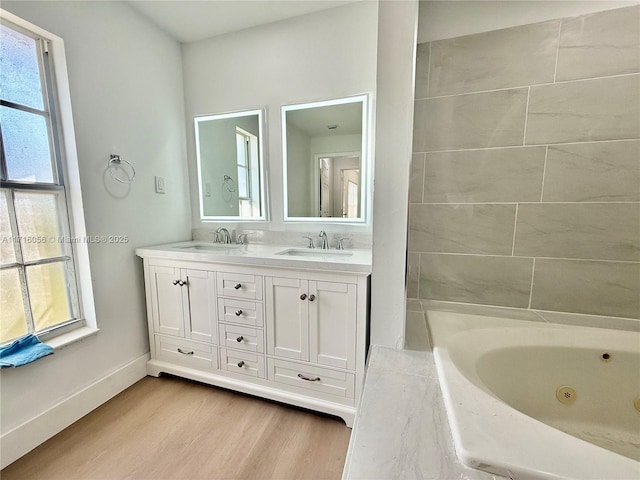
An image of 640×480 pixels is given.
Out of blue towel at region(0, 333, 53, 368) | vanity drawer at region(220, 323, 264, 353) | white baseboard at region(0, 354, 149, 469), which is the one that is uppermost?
blue towel at region(0, 333, 53, 368)

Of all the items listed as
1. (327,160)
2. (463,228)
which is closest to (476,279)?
(463,228)

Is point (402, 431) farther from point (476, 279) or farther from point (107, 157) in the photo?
point (107, 157)

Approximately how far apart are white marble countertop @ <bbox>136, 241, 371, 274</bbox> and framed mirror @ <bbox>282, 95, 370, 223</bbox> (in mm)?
260

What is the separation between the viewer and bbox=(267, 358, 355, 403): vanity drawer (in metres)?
1.34

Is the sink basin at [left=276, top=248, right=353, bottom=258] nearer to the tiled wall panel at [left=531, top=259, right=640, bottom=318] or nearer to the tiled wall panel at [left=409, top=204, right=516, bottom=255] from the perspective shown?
the tiled wall panel at [left=409, top=204, right=516, bottom=255]

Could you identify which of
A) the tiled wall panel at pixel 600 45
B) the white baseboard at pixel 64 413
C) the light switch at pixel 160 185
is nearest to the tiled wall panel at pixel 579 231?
the tiled wall panel at pixel 600 45

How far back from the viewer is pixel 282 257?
1.38 metres

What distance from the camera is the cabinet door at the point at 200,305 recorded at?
5.08 feet

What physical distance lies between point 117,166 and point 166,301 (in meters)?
0.92

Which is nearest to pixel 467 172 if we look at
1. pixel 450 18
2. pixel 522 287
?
pixel 522 287

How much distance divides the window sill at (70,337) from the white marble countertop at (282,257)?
503 millimetres

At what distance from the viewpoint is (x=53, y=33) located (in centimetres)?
125

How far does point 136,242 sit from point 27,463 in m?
1.16

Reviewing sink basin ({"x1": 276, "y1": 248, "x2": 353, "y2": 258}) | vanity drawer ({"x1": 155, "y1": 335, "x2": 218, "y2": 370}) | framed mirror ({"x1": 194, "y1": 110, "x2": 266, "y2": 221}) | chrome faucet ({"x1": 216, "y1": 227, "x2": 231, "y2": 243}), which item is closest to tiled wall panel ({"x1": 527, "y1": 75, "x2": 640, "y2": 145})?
sink basin ({"x1": 276, "y1": 248, "x2": 353, "y2": 258})
